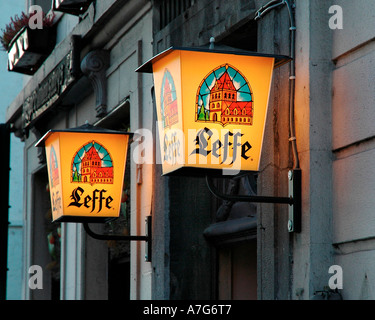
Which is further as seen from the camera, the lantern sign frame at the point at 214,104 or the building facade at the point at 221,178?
the building facade at the point at 221,178

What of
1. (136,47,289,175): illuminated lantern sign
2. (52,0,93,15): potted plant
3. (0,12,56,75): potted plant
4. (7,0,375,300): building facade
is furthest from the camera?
(0,12,56,75): potted plant

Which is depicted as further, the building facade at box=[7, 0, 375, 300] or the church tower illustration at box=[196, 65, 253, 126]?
the building facade at box=[7, 0, 375, 300]

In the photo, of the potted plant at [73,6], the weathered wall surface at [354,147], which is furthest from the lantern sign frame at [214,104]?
the potted plant at [73,6]

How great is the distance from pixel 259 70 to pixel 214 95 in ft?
1.04

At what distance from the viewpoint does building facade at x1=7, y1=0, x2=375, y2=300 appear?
5.30 metres

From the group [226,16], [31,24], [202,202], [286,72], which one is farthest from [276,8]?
[31,24]

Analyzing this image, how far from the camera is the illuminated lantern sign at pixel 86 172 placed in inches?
286

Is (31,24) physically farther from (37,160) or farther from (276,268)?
(276,268)

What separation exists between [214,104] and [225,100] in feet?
0.21

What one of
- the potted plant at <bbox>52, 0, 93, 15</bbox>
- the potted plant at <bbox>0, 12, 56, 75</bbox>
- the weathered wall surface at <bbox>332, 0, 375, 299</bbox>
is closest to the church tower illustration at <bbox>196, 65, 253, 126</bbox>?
the weathered wall surface at <bbox>332, 0, 375, 299</bbox>

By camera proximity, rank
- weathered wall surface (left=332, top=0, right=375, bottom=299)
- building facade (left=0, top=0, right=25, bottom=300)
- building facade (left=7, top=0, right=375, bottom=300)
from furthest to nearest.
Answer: building facade (left=0, top=0, right=25, bottom=300) → building facade (left=7, top=0, right=375, bottom=300) → weathered wall surface (left=332, top=0, right=375, bottom=299)

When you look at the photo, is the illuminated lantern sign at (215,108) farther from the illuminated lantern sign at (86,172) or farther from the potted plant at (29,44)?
the potted plant at (29,44)

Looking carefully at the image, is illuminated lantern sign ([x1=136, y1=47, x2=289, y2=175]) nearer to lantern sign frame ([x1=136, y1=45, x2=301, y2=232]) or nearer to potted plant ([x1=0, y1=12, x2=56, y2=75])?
lantern sign frame ([x1=136, y1=45, x2=301, y2=232])


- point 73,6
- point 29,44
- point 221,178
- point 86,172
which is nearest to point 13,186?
point 29,44
